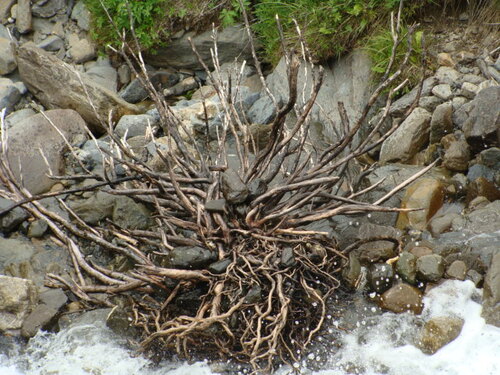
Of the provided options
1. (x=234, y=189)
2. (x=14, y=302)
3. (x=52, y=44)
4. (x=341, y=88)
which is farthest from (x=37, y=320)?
(x=52, y=44)

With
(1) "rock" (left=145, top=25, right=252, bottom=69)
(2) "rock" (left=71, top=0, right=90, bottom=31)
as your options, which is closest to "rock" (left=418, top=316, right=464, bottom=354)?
(1) "rock" (left=145, top=25, right=252, bottom=69)

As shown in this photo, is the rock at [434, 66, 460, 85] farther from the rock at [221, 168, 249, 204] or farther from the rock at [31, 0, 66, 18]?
the rock at [31, 0, 66, 18]

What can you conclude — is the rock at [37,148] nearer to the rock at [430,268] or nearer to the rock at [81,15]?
the rock at [81,15]

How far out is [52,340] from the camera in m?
3.77

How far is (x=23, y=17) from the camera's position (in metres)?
7.29

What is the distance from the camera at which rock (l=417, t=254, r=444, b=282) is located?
385cm

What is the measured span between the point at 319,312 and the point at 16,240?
7.45 feet

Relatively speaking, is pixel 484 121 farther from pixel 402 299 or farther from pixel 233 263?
pixel 233 263

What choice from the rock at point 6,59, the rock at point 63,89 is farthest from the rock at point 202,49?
the rock at point 6,59

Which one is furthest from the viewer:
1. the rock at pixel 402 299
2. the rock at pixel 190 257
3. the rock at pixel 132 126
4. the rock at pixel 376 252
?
the rock at pixel 132 126

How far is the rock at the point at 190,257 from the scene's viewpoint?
11.6 ft

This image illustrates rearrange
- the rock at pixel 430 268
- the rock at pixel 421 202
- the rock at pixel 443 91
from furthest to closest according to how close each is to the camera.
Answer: the rock at pixel 443 91, the rock at pixel 421 202, the rock at pixel 430 268

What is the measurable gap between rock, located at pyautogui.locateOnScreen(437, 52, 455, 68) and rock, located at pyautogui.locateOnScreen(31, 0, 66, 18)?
173 inches

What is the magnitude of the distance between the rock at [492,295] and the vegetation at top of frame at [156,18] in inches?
169
